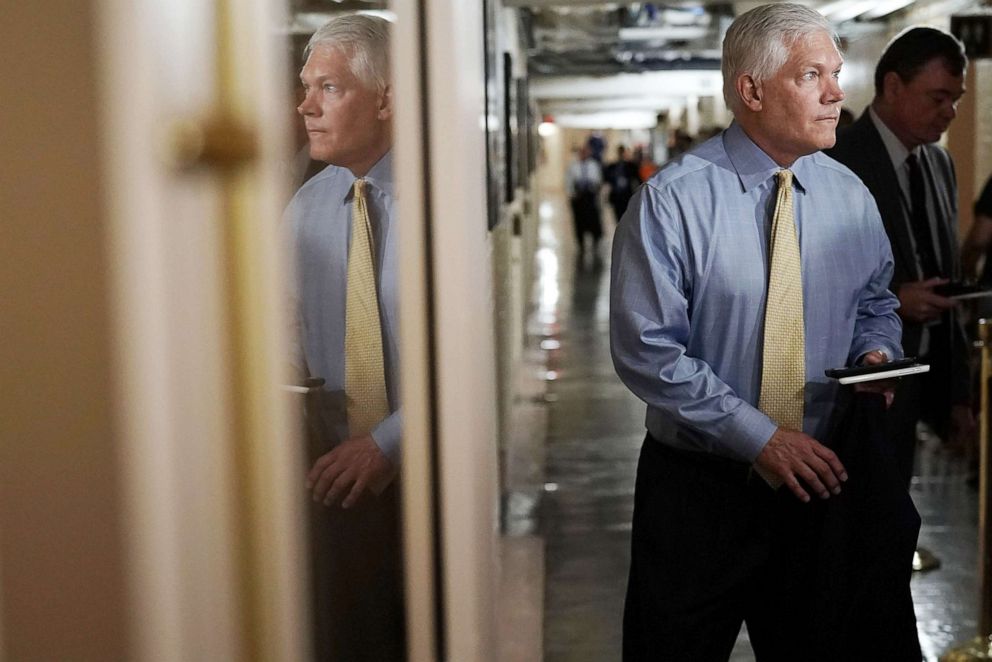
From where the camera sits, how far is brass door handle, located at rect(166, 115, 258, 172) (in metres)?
0.56

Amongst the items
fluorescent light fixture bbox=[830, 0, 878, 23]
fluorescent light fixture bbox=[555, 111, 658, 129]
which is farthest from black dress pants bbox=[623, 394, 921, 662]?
fluorescent light fixture bbox=[555, 111, 658, 129]

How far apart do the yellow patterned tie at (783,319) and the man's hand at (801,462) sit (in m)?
0.05

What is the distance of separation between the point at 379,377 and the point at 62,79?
46cm

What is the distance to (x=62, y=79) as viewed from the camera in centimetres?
57

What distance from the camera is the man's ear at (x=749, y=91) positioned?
202cm

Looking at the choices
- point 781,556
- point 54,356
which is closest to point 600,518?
point 781,556

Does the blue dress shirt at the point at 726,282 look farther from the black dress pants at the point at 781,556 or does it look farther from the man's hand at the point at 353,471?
the man's hand at the point at 353,471

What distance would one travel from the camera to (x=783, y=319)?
2.05 metres

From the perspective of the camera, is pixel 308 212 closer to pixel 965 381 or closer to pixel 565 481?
pixel 965 381

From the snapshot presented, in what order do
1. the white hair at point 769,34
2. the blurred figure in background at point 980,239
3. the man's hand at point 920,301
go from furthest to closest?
1. the blurred figure in background at point 980,239
2. the man's hand at point 920,301
3. the white hair at point 769,34

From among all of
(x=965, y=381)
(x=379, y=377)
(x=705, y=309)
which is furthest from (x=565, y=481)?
(x=379, y=377)

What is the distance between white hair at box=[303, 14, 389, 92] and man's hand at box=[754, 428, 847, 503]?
1.30 m

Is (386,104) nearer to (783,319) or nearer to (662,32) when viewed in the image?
(783,319)

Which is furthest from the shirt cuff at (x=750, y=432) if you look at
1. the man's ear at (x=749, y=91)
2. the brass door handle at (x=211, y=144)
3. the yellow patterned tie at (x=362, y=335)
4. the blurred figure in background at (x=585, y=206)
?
the blurred figure in background at (x=585, y=206)
